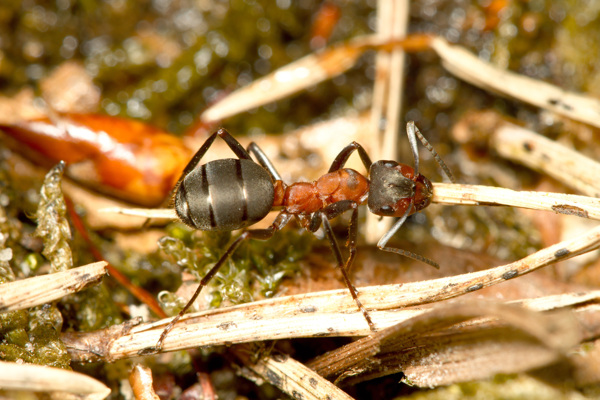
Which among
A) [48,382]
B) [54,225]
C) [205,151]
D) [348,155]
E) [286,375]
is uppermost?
[348,155]

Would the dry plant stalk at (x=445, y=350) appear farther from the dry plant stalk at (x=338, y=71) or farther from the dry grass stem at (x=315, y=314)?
the dry plant stalk at (x=338, y=71)

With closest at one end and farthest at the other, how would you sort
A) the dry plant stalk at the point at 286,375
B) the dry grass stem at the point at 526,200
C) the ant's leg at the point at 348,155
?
the dry plant stalk at the point at 286,375 → the dry grass stem at the point at 526,200 → the ant's leg at the point at 348,155

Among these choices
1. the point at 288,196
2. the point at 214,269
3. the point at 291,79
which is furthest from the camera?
the point at 291,79

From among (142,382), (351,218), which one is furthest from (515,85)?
(142,382)

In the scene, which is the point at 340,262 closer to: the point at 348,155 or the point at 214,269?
the point at 214,269

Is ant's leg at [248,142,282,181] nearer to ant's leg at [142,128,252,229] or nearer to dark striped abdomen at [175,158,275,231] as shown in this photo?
ant's leg at [142,128,252,229]

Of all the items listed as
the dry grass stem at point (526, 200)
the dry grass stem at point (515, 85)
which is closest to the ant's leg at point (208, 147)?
the dry grass stem at point (526, 200)
